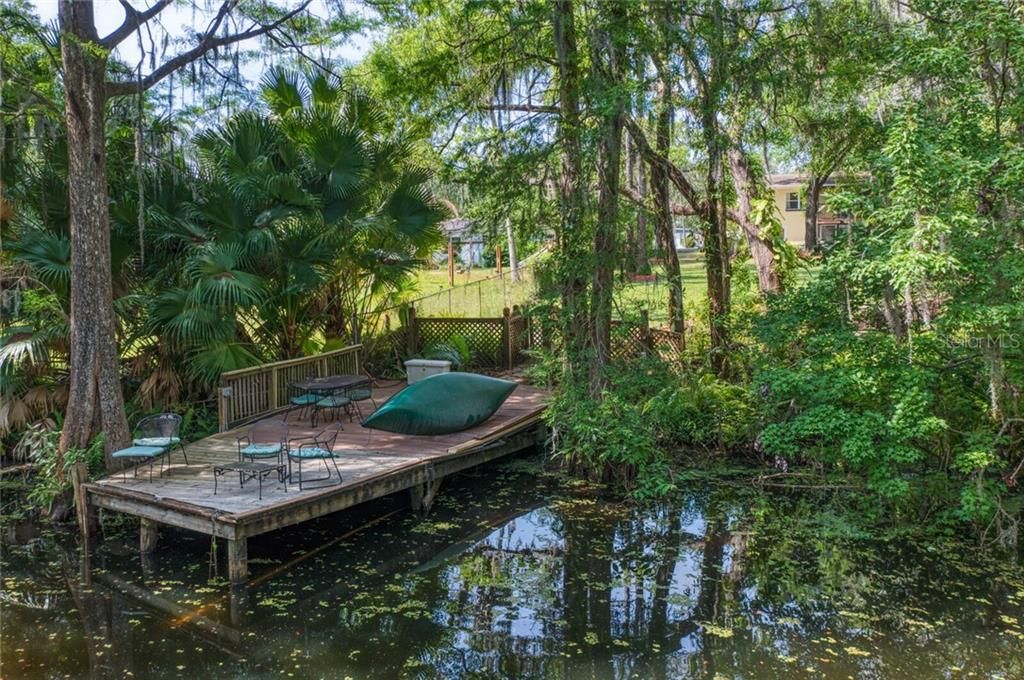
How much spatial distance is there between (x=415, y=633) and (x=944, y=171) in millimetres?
5578

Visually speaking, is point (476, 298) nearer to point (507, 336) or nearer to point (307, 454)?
point (507, 336)

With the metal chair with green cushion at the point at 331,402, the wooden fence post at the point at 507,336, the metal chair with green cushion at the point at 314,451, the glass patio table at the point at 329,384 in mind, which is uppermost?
the wooden fence post at the point at 507,336

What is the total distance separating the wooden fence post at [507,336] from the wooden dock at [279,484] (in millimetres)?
3492

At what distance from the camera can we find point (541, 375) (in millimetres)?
9906

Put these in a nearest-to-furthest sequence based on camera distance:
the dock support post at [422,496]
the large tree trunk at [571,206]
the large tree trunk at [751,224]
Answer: the dock support post at [422,496], the large tree trunk at [571,206], the large tree trunk at [751,224]

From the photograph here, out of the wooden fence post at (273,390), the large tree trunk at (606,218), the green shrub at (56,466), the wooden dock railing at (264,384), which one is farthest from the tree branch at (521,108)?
the green shrub at (56,466)

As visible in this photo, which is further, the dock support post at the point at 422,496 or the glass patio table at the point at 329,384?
the glass patio table at the point at 329,384

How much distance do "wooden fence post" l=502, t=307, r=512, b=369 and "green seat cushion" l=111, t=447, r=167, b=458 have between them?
7.04 metres

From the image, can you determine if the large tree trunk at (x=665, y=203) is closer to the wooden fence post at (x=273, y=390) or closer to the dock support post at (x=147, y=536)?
the wooden fence post at (x=273, y=390)

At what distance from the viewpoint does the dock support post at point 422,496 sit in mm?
8547

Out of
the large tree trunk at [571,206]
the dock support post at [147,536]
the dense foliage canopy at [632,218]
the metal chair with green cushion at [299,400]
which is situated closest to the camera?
the dense foliage canopy at [632,218]

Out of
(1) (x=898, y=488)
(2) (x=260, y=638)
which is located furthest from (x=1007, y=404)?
(2) (x=260, y=638)

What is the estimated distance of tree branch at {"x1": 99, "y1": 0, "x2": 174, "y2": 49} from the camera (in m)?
8.12

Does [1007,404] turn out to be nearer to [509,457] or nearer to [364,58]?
[509,457]
